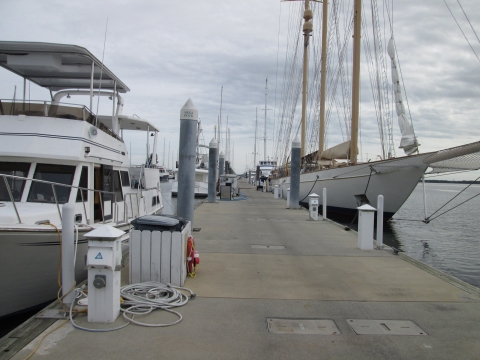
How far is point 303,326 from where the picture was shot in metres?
4.20

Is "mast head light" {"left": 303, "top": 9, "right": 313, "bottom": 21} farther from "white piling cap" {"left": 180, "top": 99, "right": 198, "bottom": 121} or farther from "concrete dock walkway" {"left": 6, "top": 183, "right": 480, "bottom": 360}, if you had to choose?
"concrete dock walkway" {"left": 6, "top": 183, "right": 480, "bottom": 360}

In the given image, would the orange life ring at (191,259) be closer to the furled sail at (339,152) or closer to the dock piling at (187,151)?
the dock piling at (187,151)

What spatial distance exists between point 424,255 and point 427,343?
10.3 meters

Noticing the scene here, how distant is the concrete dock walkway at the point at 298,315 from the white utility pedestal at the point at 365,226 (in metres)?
0.51

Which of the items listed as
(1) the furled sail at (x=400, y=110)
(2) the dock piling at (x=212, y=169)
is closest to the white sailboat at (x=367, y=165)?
(1) the furled sail at (x=400, y=110)

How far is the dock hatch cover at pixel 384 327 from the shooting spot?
405 centimetres

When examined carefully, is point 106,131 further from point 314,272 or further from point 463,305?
point 463,305

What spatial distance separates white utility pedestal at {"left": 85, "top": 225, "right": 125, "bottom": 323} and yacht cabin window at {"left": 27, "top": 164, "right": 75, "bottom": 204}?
145 inches

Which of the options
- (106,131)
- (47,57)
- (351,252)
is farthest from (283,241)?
(47,57)

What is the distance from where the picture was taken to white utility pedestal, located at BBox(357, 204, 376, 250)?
8.24m

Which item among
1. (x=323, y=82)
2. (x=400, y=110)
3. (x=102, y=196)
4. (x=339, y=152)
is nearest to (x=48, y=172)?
(x=102, y=196)

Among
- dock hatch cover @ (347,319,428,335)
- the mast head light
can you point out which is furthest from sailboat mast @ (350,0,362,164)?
dock hatch cover @ (347,319,428,335)

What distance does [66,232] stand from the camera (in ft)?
14.6

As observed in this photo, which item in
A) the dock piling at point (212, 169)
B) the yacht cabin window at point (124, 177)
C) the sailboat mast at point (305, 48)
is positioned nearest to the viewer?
the yacht cabin window at point (124, 177)
